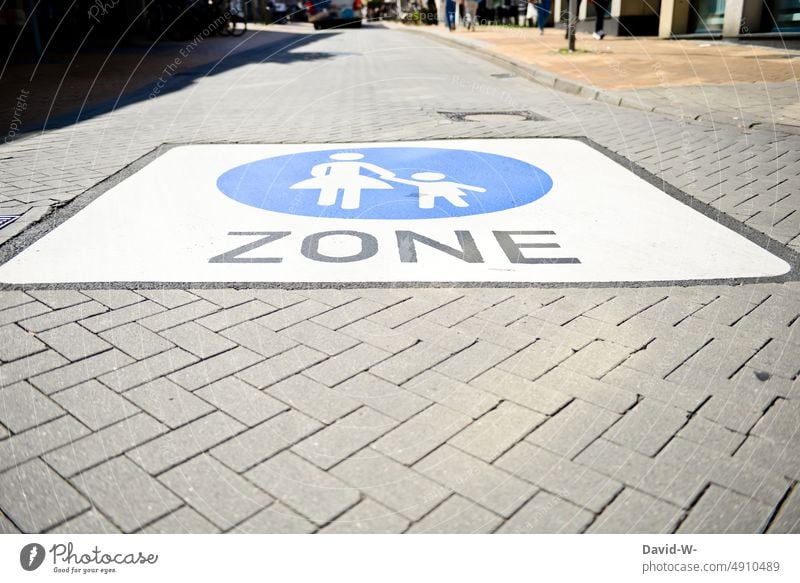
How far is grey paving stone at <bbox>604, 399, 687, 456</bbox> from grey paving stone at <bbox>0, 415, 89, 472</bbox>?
199cm

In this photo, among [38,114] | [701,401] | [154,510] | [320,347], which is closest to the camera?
[154,510]

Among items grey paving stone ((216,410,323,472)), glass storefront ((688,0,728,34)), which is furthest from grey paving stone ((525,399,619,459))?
glass storefront ((688,0,728,34))

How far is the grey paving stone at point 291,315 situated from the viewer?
3.61 metres

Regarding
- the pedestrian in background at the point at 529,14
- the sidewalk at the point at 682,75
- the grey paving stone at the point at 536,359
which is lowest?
the grey paving stone at the point at 536,359

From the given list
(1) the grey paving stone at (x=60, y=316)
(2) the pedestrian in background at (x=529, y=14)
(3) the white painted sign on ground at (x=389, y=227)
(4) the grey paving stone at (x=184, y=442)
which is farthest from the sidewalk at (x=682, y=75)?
(2) the pedestrian in background at (x=529, y=14)

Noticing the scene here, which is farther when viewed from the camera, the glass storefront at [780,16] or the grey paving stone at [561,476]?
the glass storefront at [780,16]

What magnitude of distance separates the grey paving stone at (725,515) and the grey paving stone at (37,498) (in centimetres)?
192

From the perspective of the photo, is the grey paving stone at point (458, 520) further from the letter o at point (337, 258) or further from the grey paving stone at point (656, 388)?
the letter o at point (337, 258)

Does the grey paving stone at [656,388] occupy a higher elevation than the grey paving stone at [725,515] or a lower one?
higher

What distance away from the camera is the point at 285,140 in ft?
27.3

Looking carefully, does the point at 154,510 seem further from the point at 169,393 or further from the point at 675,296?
the point at 675,296
